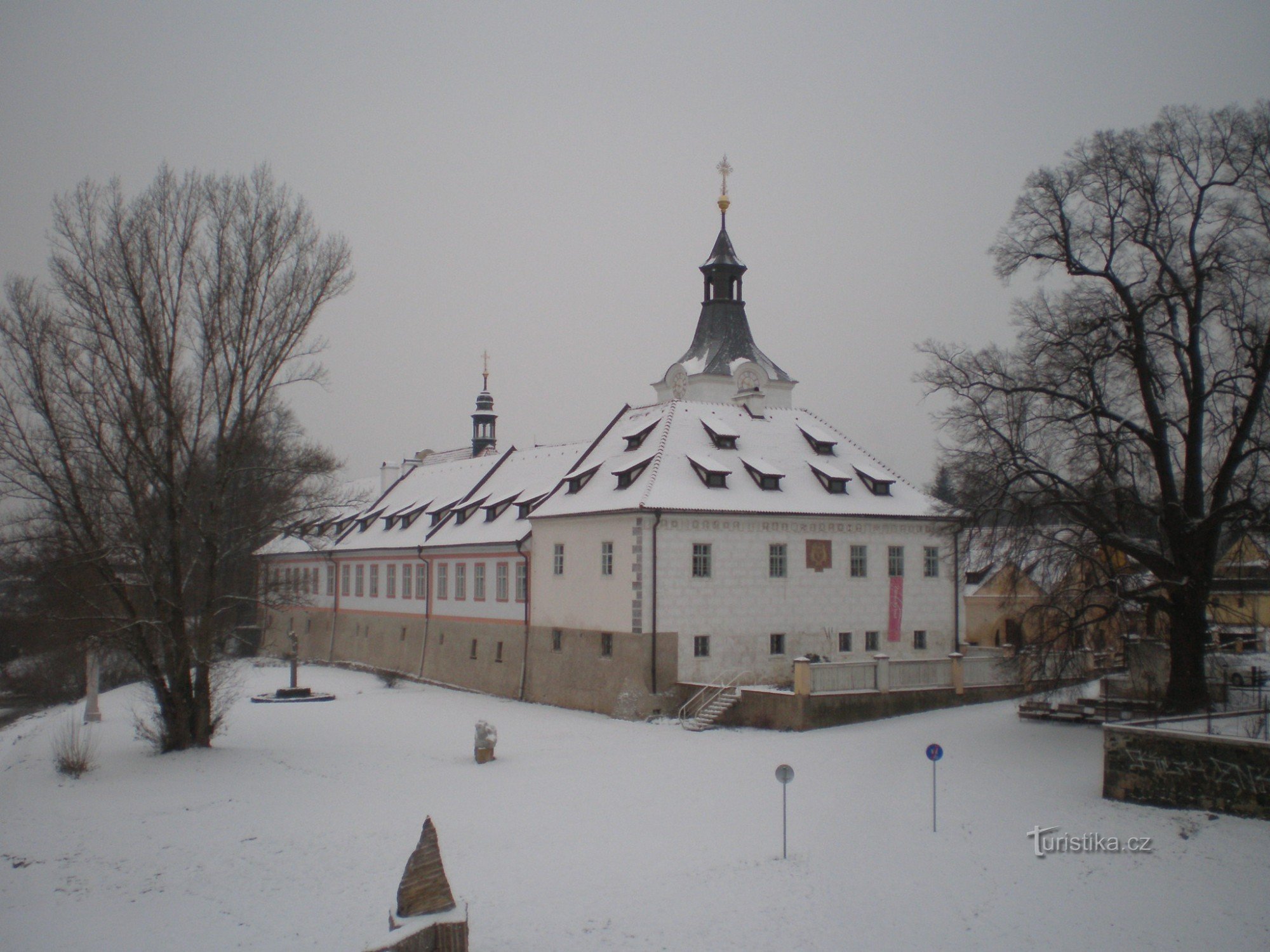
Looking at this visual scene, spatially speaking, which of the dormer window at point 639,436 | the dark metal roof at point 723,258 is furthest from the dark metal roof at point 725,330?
the dormer window at point 639,436

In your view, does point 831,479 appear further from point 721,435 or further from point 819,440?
point 721,435

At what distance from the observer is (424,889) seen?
10586 mm

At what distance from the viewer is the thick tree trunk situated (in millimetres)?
21531

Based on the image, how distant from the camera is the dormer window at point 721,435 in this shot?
108 feet

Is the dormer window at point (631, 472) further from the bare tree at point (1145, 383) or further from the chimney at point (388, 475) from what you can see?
the chimney at point (388, 475)

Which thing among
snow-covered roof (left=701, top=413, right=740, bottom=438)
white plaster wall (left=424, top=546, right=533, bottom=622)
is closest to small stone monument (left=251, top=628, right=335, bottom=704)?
white plaster wall (left=424, top=546, right=533, bottom=622)

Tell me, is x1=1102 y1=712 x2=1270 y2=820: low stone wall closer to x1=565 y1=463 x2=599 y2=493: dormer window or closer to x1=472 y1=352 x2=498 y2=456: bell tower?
x1=565 y1=463 x2=599 y2=493: dormer window

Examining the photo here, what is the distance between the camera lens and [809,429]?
35.5 m

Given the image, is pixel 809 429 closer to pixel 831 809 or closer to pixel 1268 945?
pixel 831 809

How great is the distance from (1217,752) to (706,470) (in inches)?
657

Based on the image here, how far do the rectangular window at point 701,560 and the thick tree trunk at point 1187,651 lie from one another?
39.2ft

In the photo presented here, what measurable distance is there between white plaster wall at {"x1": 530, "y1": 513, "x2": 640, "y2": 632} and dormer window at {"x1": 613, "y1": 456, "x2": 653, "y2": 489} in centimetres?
140

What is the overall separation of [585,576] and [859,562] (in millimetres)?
8338

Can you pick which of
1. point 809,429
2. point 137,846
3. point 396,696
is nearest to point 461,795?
point 137,846
